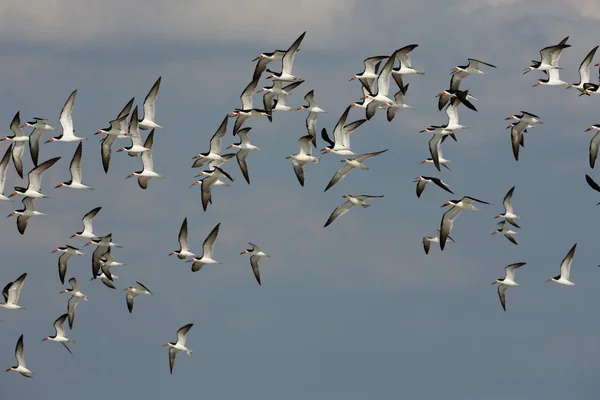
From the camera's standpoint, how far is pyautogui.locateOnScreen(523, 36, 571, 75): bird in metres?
61.3

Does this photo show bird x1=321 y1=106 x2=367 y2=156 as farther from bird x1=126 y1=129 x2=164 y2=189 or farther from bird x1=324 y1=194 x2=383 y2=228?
bird x1=126 y1=129 x2=164 y2=189

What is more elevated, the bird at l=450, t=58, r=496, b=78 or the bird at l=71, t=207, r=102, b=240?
the bird at l=450, t=58, r=496, b=78

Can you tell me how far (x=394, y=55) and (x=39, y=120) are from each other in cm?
1543

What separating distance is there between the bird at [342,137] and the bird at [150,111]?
7028mm

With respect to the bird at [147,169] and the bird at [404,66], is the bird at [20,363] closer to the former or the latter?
the bird at [147,169]

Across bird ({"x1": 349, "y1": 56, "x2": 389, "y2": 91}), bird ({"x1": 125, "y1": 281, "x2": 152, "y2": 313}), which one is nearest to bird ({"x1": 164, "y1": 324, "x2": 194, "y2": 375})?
bird ({"x1": 125, "y1": 281, "x2": 152, "y2": 313})

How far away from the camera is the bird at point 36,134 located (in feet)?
214

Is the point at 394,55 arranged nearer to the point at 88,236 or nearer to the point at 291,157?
the point at 291,157

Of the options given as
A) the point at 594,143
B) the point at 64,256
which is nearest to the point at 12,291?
the point at 64,256

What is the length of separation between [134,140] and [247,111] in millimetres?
5104

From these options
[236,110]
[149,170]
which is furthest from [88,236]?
[236,110]

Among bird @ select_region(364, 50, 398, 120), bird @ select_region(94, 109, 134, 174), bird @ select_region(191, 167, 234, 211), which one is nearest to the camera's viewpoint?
bird @ select_region(364, 50, 398, 120)

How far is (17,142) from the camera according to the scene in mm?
66688

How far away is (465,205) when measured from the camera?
60.9 metres
